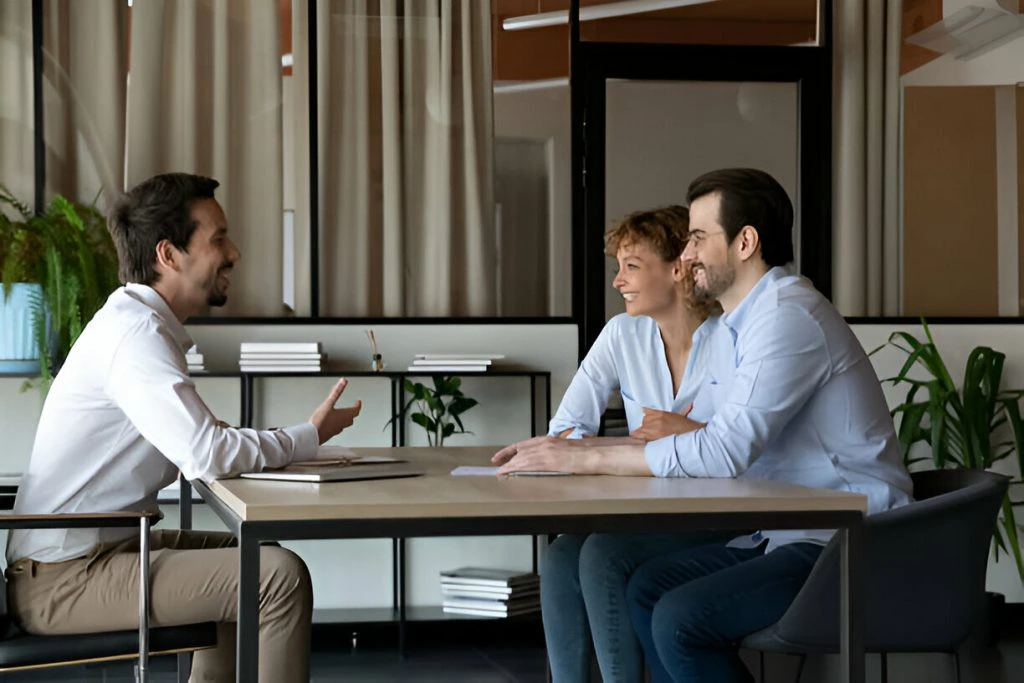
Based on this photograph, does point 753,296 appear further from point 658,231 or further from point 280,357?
point 280,357

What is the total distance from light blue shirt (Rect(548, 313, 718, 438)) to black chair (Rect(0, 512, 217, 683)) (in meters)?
1.24

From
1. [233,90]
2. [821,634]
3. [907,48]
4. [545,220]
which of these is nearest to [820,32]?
[907,48]

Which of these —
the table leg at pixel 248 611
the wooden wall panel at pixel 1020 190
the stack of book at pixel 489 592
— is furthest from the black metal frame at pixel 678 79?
the table leg at pixel 248 611

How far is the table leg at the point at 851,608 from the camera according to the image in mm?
2322

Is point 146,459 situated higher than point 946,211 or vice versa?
point 946,211

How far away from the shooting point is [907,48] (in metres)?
5.90

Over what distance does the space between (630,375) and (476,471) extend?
0.92m

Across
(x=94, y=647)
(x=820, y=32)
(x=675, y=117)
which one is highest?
(x=820, y=32)

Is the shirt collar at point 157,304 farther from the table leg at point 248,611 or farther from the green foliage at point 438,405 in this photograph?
the green foliage at point 438,405

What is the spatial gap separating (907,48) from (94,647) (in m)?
4.42

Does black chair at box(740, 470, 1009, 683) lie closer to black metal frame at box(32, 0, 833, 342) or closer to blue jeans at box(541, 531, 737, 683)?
blue jeans at box(541, 531, 737, 683)

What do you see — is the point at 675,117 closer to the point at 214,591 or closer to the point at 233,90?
the point at 233,90

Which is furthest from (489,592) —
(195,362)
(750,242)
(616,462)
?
(616,462)

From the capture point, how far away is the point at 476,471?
2.82 meters
